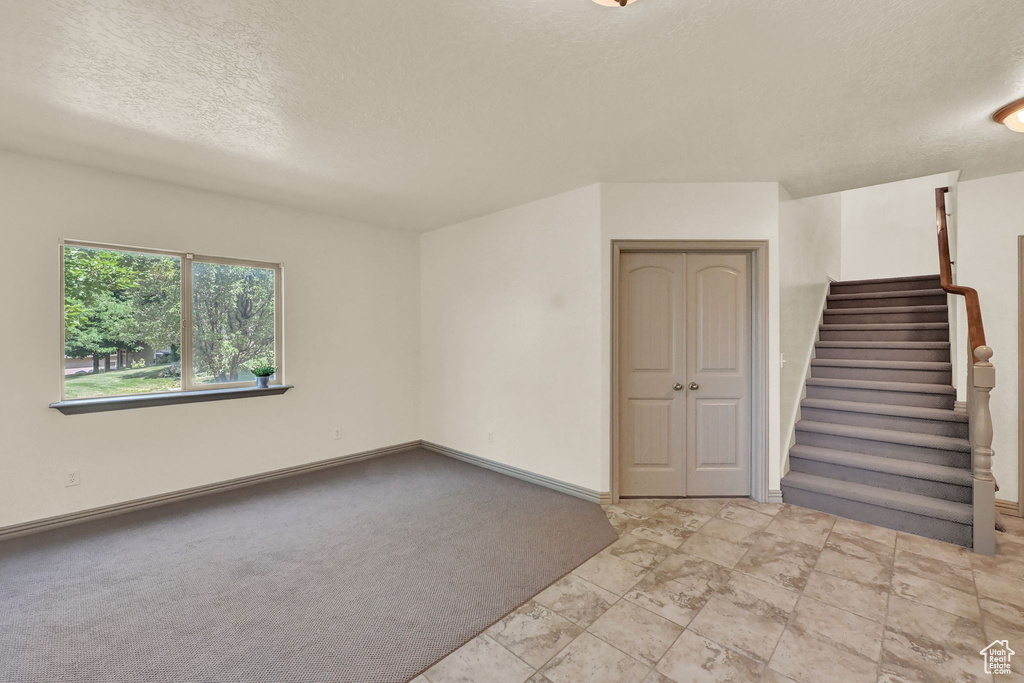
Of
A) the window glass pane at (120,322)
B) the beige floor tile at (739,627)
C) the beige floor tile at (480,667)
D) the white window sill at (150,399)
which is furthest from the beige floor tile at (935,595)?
the window glass pane at (120,322)

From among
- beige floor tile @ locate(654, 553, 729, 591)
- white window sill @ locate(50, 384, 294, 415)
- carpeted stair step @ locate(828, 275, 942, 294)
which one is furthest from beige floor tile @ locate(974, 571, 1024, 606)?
white window sill @ locate(50, 384, 294, 415)

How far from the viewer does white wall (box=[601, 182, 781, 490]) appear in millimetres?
3490

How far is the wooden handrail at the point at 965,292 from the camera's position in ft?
9.51

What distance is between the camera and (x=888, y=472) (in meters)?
3.24

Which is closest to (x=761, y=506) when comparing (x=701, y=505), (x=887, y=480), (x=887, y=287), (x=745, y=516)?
(x=745, y=516)

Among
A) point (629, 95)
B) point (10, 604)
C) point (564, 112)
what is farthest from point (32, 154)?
point (629, 95)

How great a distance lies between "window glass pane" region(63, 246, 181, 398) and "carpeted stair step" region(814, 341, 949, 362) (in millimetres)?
5999

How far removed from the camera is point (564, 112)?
7.94 ft

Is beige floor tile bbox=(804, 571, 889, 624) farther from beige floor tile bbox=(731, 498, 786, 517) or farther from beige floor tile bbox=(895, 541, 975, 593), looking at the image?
beige floor tile bbox=(731, 498, 786, 517)

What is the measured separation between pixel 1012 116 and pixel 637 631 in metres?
3.30

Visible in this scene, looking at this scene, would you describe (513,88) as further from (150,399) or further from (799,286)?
(150,399)

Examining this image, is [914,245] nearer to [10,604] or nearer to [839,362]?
[839,362]

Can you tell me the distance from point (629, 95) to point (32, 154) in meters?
3.85

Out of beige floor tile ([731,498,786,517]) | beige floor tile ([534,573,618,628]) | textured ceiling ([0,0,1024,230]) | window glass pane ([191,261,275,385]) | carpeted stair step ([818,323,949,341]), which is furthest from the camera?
carpeted stair step ([818,323,949,341])
